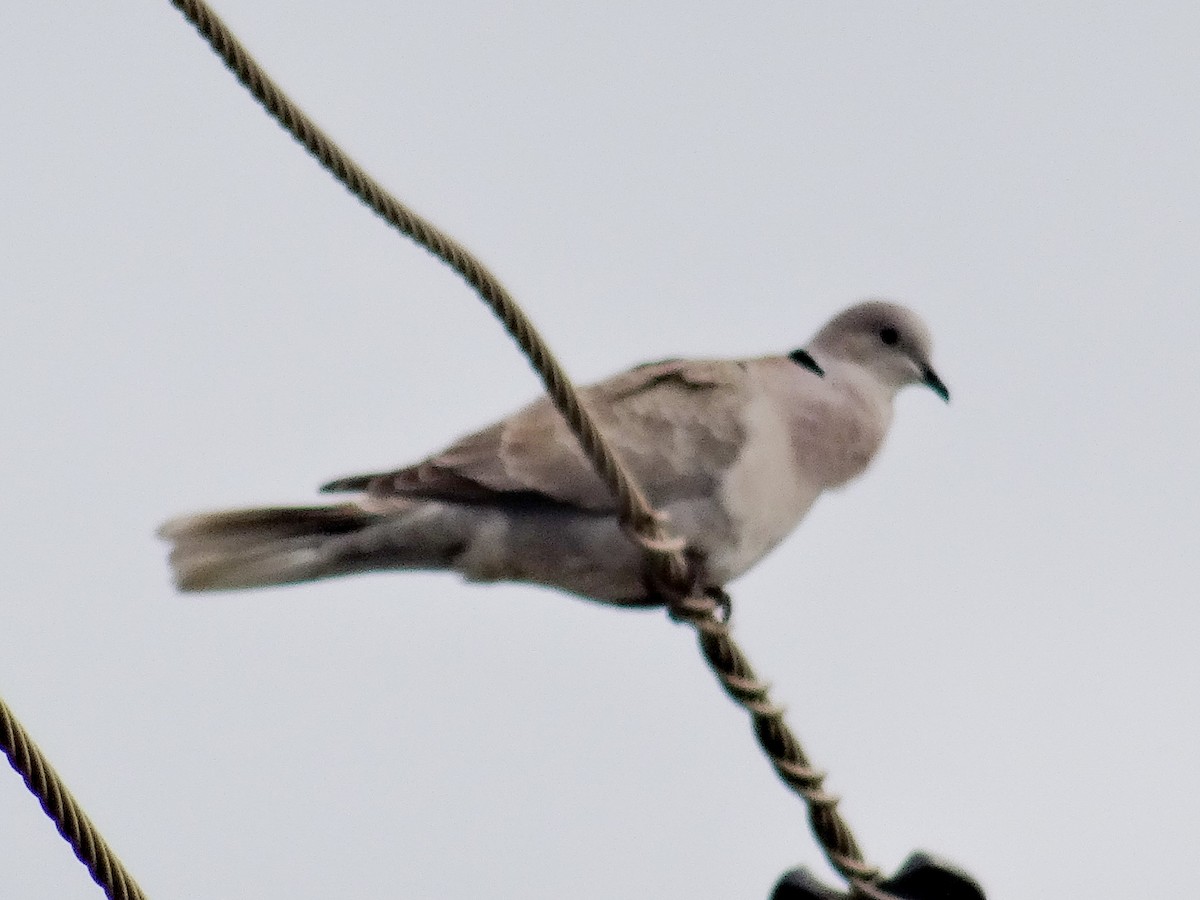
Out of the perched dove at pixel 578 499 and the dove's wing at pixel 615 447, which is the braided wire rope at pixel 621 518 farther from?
the dove's wing at pixel 615 447

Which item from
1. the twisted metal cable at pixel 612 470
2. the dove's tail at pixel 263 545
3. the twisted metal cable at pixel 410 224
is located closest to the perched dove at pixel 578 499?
the dove's tail at pixel 263 545

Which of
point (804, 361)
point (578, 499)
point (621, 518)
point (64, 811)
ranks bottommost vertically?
point (64, 811)

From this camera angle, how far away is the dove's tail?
11.3ft

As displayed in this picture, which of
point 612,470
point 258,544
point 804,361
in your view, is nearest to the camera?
point 612,470

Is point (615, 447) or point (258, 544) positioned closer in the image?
point (258, 544)

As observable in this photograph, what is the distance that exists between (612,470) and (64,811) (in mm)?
1035

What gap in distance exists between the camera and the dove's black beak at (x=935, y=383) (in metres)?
4.66

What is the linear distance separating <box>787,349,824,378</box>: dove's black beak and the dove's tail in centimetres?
116

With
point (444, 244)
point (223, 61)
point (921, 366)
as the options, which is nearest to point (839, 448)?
point (921, 366)

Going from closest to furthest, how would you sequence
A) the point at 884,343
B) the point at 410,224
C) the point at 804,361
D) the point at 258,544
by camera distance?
the point at 410,224 → the point at 258,544 → the point at 804,361 → the point at 884,343

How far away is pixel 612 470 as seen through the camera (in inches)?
102

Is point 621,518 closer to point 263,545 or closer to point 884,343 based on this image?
point 263,545

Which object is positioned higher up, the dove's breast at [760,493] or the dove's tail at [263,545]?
the dove's tail at [263,545]

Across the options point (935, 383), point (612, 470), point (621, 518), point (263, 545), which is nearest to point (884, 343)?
point (935, 383)
